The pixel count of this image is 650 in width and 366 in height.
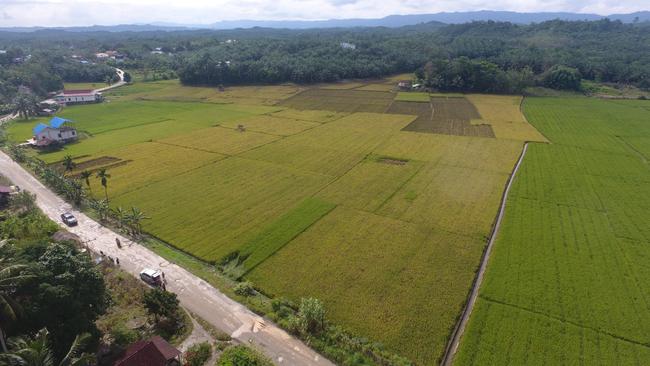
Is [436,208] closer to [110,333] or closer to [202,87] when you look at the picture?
[110,333]

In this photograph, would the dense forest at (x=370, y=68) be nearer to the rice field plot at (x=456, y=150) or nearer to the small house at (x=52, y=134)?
the small house at (x=52, y=134)

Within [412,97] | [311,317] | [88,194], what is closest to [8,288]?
[311,317]

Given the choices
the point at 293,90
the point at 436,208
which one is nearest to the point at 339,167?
the point at 436,208

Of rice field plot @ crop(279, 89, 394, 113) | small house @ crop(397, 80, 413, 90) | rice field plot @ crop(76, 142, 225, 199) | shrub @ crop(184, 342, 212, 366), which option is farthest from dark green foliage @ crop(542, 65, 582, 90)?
shrub @ crop(184, 342, 212, 366)

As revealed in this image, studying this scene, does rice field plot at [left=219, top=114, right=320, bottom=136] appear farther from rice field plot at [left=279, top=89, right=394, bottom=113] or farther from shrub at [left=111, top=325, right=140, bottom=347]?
shrub at [left=111, top=325, right=140, bottom=347]

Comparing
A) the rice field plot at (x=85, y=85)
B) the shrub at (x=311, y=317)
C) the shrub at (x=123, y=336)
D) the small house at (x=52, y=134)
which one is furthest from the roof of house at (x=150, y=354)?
the rice field plot at (x=85, y=85)

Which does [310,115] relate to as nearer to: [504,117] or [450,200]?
[504,117]
